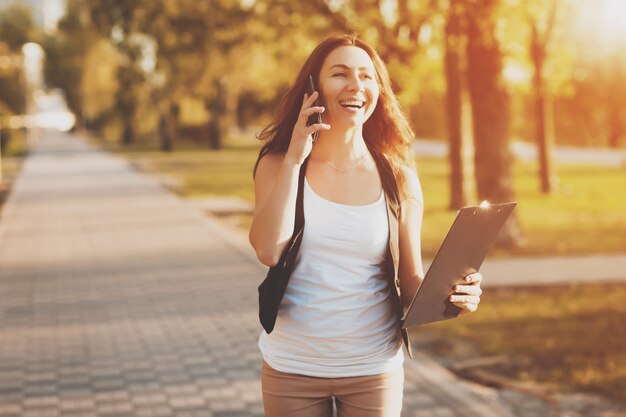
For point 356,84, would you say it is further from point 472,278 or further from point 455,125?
point 455,125

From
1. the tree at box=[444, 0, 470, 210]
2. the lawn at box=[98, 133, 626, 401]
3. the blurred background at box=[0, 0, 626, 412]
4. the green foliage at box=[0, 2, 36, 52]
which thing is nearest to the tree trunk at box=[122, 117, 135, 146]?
the blurred background at box=[0, 0, 626, 412]

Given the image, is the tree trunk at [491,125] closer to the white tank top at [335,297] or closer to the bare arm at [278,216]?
the white tank top at [335,297]

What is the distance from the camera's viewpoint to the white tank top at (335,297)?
117 inches

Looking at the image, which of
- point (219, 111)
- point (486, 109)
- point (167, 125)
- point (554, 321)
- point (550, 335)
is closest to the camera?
point (550, 335)

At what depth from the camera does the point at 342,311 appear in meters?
2.98

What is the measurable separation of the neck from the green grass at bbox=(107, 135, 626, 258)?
145 inches

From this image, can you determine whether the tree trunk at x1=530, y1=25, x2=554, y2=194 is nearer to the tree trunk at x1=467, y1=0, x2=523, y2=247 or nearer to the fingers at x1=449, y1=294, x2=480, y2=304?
the tree trunk at x1=467, y1=0, x2=523, y2=247

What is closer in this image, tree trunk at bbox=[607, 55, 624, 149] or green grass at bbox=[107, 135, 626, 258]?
green grass at bbox=[107, 135, 626, 258]

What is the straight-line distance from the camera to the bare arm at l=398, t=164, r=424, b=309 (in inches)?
124

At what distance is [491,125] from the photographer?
14164 mm

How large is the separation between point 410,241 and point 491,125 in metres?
11.3

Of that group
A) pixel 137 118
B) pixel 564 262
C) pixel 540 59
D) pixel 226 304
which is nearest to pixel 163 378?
pixel 226 304

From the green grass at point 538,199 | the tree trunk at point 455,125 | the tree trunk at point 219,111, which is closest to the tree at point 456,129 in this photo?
the tree trunk at point 455,125

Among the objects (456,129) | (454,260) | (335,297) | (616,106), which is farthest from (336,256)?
(616,106)
